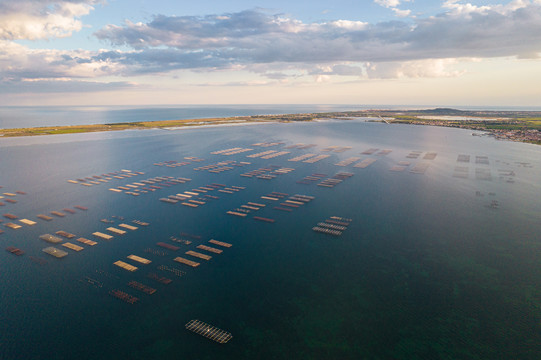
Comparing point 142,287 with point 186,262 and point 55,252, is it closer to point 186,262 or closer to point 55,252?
point 186,262

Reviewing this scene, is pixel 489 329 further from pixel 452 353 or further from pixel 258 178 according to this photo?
pixel 258 178

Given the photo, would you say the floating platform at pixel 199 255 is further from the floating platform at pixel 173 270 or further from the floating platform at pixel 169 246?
the floating platform at pixel 173 270

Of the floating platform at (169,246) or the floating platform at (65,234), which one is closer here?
the floating platform at (169,246)

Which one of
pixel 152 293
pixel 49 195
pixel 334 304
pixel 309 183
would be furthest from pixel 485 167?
pixel 49 195

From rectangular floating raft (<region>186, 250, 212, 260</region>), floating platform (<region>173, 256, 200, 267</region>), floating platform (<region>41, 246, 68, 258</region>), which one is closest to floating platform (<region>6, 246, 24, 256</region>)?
floating platform (<region>41, 246, 68, 258</region>)

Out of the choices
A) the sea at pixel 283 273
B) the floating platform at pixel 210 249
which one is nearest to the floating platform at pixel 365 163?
the sea at pixel 283 273

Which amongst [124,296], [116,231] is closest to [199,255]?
[124,296]

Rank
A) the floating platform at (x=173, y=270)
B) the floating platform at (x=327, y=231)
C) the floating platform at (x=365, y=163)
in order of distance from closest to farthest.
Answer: the floating platform at (x=173, y=270) < the floating platform at (x=327, y=231) < the floating platform at (x=365, y=163)
